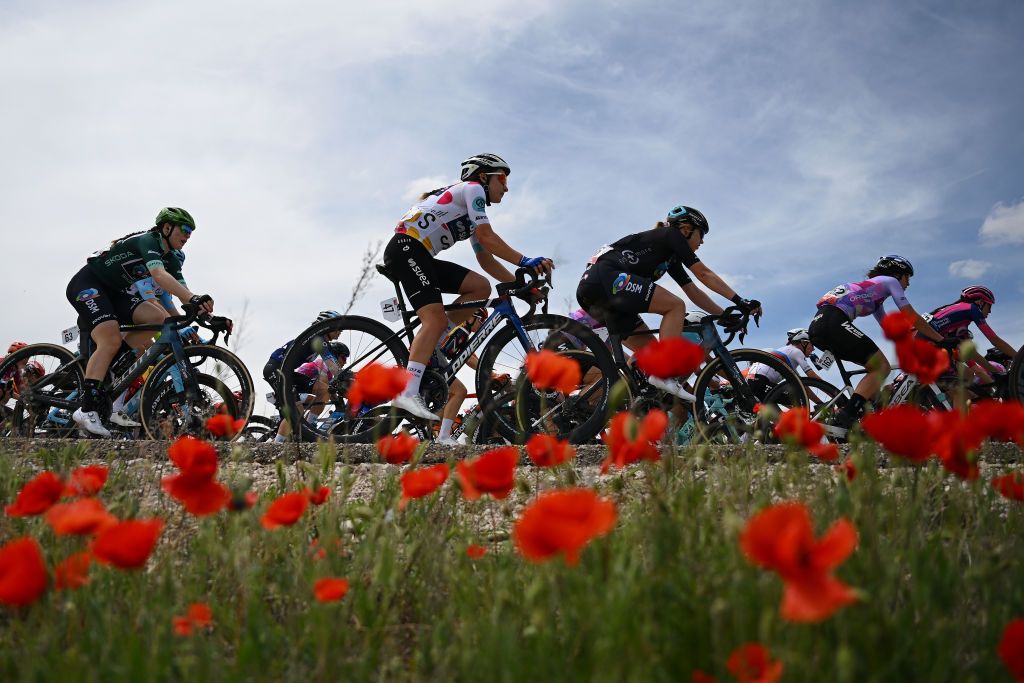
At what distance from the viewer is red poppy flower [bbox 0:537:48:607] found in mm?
1213

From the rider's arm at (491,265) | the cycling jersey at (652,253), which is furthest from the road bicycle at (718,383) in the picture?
the rider's arm at (491,265)

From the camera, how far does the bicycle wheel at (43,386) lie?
699 centimetres

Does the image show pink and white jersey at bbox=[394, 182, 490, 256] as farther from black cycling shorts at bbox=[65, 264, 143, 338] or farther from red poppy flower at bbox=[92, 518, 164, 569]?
red poppy flower at bbox=[92, 518, 164, 569]

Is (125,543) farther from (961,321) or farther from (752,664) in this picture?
(961,321)

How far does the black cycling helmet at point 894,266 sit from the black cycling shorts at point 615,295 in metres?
3.15

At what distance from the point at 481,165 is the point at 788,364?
3.11 m

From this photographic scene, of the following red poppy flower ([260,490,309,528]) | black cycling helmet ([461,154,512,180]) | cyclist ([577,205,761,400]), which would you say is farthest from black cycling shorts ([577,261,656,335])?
red poppy flower ([260,490,309,528])

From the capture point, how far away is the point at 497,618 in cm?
143

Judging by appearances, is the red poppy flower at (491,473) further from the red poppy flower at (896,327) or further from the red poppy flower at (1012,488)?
the red poppy flower at (1012,488)

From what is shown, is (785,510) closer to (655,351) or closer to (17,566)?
(655,351)

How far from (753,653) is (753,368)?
5687mm

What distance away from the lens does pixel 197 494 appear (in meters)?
1.56

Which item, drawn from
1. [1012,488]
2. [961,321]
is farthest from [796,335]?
[1012,488]

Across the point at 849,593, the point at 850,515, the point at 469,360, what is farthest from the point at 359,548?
the point at 469,360
